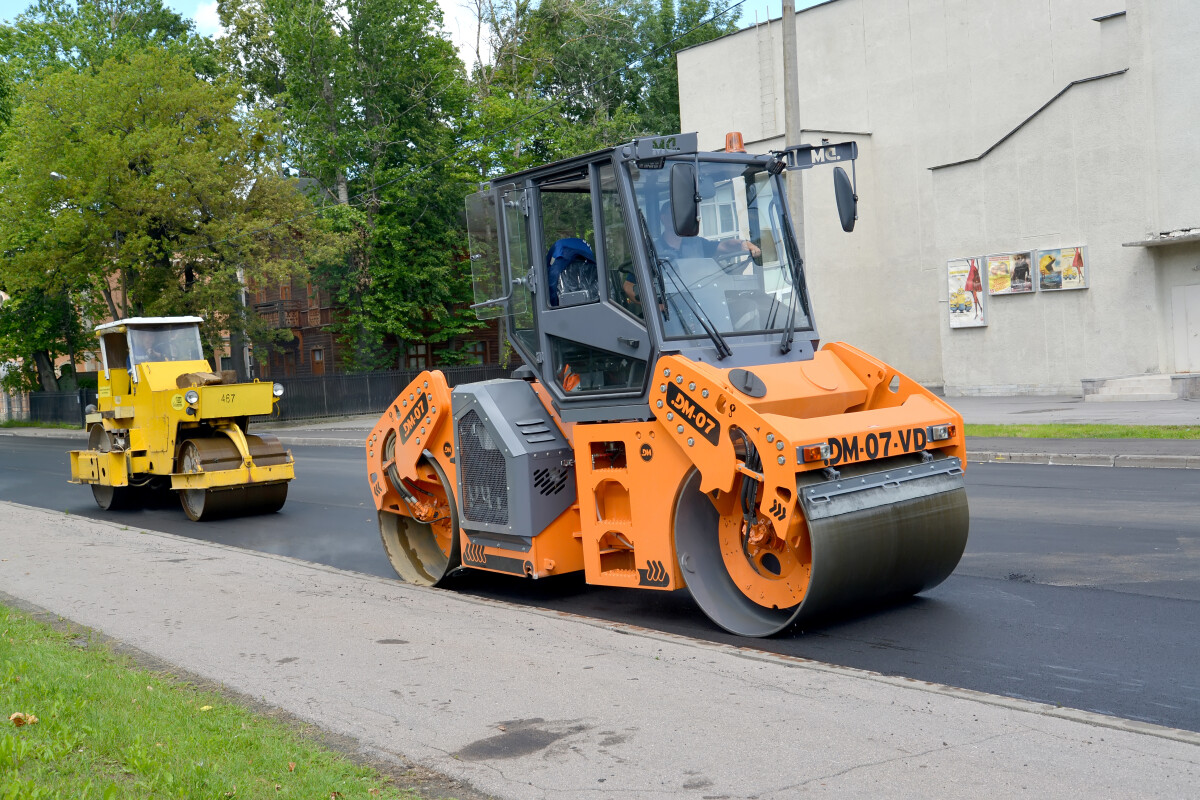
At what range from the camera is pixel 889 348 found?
1393 inches

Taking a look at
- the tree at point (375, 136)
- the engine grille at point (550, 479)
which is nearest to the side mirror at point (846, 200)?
the engine grille at point (550, 479)

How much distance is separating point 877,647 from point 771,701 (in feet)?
4.80

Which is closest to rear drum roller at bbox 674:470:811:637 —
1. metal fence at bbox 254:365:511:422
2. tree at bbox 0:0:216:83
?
metal fence at bbox 254:365:511:422

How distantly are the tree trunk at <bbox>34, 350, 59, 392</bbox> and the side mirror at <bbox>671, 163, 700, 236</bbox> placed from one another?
52.2 metres

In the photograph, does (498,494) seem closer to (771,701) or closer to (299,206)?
(771,701)

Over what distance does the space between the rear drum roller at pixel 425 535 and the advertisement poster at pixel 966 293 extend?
2288 centimetres

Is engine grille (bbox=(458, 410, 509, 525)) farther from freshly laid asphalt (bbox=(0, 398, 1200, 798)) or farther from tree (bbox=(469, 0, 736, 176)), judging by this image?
tree (bbox=(469, 0, 736, 176))

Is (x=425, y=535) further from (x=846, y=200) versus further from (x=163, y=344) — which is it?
(x=163, y=344)

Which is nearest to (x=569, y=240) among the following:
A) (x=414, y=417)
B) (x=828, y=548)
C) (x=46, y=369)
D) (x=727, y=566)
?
(x=414, y=417)

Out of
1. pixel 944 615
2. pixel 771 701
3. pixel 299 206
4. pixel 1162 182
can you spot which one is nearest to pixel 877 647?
pixel 944 615

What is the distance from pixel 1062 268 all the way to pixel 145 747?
26738 millimetres

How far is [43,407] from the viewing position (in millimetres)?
56625

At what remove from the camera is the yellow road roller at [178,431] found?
50.5 ft

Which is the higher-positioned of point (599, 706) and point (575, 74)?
point (575, 74)
